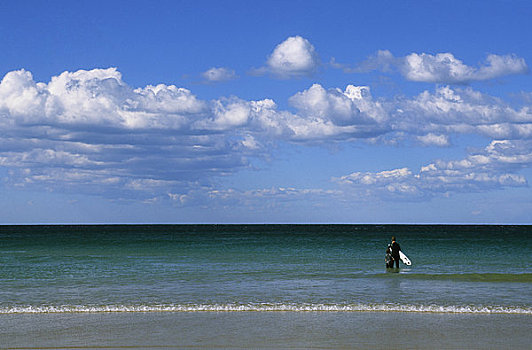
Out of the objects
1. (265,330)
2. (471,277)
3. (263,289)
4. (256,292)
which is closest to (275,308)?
(265,330)

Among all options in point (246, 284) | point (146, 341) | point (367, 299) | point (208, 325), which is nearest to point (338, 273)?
point (246, 284)

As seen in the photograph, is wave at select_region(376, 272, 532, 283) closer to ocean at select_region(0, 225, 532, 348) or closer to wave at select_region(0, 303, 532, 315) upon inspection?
ocean at select_region(0, 225, 532, 348)

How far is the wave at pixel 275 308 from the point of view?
17.3 m

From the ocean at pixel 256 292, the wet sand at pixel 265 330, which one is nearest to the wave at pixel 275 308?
the ocean at pixel 256 292

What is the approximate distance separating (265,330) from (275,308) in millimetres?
3372

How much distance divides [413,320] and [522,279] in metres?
12.8

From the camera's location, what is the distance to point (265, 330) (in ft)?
47.1

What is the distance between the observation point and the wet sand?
503 inches

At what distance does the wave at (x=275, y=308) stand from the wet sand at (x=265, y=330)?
23.3 inches

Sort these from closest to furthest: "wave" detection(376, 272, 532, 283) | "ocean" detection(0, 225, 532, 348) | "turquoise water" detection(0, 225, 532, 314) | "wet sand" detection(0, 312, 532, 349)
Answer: "wet sand" detection(0, 312, 532, 349) < "ocean" detection(0, 225, 532, 348) < "turquoise water" detection(0, 225, 532, 314) < "wave" detection(376, 272, 532, 283)

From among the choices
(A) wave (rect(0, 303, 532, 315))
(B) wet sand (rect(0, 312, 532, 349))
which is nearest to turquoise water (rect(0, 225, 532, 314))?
(A) wave (rect(0, 303, 532, 315))

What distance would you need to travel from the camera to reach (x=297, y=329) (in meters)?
14.4

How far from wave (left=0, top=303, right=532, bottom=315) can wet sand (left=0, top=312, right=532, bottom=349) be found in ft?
1.95

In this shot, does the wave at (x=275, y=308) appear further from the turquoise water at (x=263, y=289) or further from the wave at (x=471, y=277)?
the wave at (x=471, y=277)
